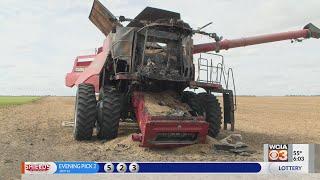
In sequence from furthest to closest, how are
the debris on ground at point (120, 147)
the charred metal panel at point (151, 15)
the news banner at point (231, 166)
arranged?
1. the charred metal panel at point (151, 15)
2. the debris on ground at point (120, 147)
3. the news banner at point (231, 166)

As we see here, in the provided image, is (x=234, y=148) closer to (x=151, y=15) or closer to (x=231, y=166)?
(x=231, y=166)

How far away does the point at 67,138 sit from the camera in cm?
1502

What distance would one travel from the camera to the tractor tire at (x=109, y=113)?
13180 mm

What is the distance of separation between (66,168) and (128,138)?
5212 mm

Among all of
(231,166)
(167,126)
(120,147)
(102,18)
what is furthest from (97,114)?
(231,166)

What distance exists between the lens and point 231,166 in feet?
28.0

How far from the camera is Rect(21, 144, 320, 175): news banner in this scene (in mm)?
8016

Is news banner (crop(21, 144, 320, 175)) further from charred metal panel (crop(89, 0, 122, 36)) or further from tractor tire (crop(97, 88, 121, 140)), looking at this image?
charred metal panel (crop(89, 0, 122, 36))

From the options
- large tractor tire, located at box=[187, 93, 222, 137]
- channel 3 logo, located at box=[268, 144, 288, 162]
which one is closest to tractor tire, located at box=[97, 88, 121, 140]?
large tractor tire, located at box=[187, 93, 222, 137]

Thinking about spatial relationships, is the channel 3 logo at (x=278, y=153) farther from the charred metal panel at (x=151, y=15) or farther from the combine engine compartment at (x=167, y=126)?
the charred metal panel at (x=151, y=15)

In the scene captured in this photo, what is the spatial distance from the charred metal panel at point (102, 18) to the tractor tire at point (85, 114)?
227 cm

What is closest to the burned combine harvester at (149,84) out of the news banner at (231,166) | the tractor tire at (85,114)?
the tractor tire at (85,114)

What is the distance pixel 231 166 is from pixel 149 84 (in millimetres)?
5584

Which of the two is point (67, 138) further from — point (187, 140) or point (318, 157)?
point (318, 157)
